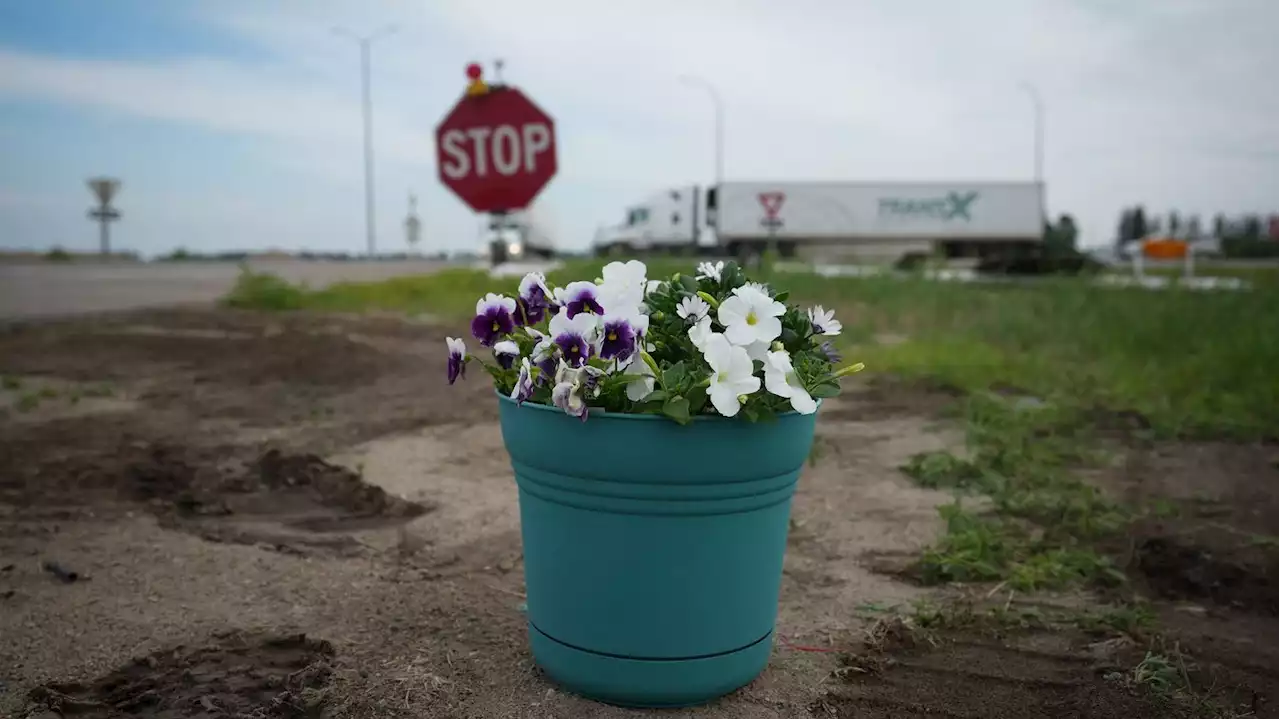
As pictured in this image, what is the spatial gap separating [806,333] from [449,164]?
411 inches

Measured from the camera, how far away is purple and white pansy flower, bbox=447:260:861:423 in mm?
2102

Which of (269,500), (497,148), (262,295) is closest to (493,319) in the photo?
(269,500)

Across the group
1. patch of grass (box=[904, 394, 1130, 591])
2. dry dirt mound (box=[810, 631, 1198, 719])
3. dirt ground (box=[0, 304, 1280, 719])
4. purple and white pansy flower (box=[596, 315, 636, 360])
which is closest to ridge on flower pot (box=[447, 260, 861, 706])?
purple and white pansy flower (box=[596, 315, 636, 360])

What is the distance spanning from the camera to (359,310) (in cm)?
1191

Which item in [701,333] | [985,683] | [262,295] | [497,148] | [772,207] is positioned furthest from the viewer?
[772,207]

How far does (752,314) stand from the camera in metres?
2.20

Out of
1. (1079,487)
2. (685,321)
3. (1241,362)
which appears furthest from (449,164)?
(685,321)

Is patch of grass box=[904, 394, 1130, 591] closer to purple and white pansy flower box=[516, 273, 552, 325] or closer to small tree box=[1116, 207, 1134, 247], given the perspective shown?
purple and white pansy flower box=[516, 273, 552, 325]

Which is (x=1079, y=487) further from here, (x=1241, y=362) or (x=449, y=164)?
(x=449, y=164)

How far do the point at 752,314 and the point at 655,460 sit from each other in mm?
376

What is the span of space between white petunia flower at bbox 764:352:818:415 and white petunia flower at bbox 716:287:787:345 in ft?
0.17

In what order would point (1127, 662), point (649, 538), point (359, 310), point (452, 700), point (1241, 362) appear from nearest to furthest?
1. point (649, 538)
2. point (452, 700)
3. point (1127, 662)
4. point (1241, 362)
5. point (359, 310)

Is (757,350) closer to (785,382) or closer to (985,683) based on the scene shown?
(785,382)

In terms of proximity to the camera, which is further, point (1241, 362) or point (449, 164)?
point (449, 164)
